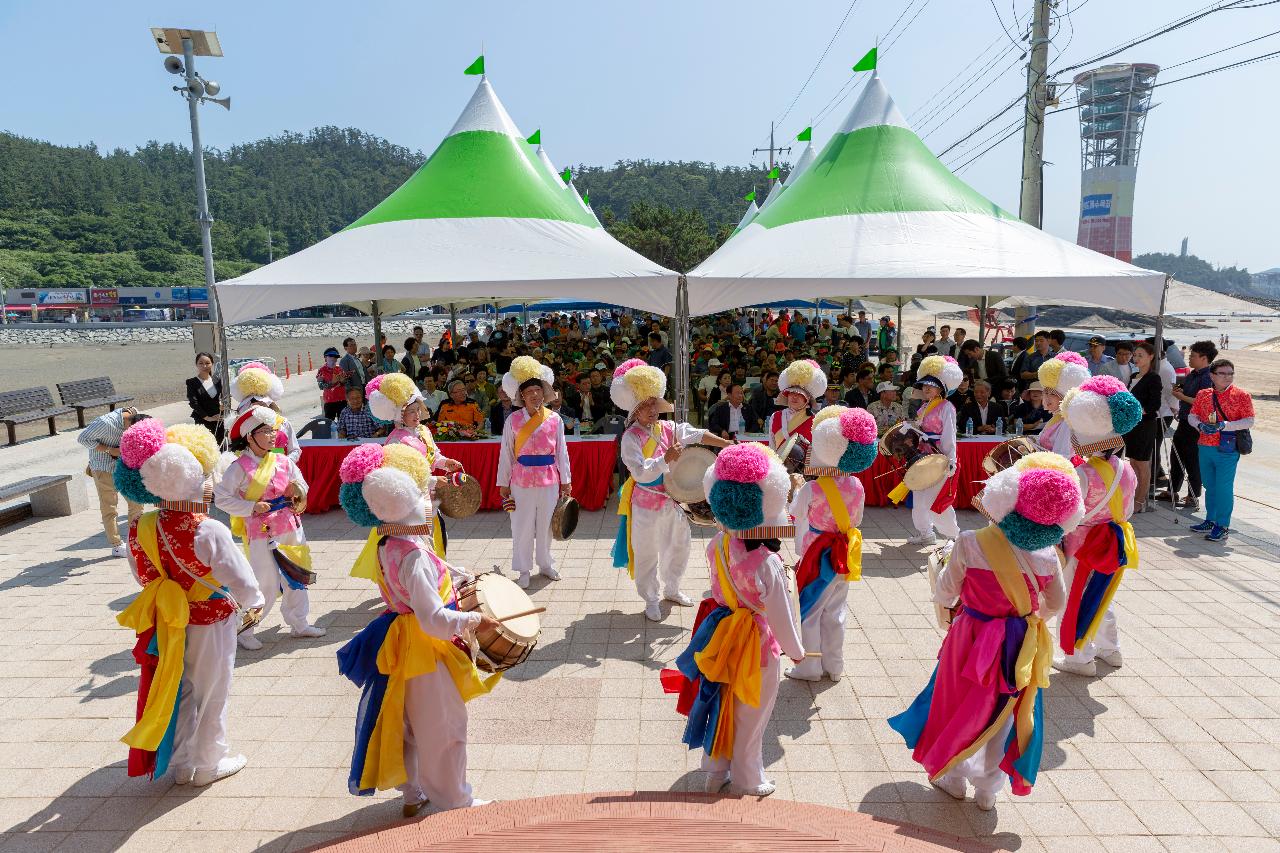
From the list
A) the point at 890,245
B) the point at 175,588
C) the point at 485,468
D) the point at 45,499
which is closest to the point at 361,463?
the point at 175,588

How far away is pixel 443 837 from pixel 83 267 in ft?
374

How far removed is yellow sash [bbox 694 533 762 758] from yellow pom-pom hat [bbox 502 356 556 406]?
2.99 meters

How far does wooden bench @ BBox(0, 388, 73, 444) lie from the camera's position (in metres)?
13.1

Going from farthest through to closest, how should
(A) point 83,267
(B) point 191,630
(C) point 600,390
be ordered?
1. (A) point 83,267
2. (C) point 600,390
3. (B) point 191,630

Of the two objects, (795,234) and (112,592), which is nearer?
(112,592)

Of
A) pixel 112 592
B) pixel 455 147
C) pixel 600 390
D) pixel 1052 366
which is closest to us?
pixel 1052 366

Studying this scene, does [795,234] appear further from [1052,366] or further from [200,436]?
[200,436]

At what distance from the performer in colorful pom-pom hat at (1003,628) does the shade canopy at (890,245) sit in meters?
5.26

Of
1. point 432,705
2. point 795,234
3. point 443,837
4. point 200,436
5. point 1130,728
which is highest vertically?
point 795,234

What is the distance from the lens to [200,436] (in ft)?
12.1

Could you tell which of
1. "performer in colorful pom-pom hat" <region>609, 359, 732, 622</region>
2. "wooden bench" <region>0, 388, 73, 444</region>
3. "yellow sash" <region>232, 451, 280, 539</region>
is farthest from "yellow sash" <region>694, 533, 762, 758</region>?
"wooden bench" <region>0, 388, 73, 444</region>

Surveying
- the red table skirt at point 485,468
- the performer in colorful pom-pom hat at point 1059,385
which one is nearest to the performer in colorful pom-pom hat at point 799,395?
the performer in colorful pom-pom hat at point 1059,385

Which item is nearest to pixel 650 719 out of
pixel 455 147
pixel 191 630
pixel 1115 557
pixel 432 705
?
pixel 432 705

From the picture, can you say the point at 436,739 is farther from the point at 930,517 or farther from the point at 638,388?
the point at 930,517
